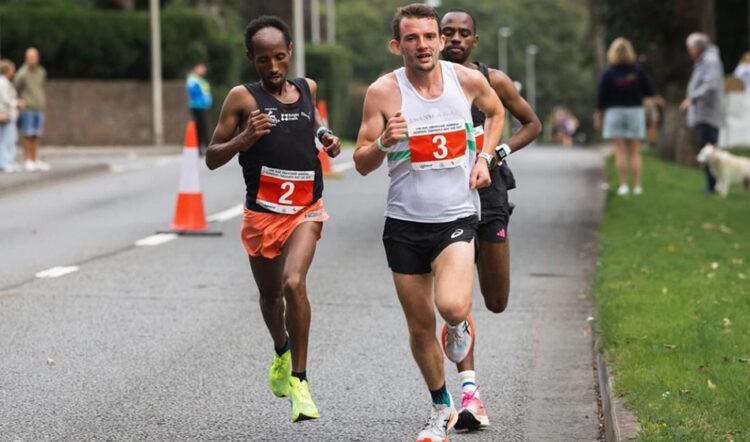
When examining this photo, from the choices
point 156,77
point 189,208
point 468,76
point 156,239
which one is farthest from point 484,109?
point 156,77

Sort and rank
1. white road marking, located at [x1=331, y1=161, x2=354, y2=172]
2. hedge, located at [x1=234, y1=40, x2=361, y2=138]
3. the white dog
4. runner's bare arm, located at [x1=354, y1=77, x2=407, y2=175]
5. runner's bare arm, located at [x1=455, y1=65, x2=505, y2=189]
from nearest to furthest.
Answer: runner's bare arm, located at [x1=354, y1=77, x2=407, y2=175]
runner's bare arm, located at [x1=455, y1=65, x2=505, y2=189]
the white dog
white road marking, located at [x1=331, y1=161, x2=354, y2=172]
hedge, located at [x1=234, y1=40, x2=361, y2=138]

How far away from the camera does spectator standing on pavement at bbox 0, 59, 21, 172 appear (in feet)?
78.1

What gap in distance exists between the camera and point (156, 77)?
40.8 meters

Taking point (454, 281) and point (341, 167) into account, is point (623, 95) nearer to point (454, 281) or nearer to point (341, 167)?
point (341, 167)

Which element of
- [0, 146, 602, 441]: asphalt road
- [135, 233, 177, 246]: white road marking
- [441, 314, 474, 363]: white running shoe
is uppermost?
[441, 314, 474, 363]: white running shoe

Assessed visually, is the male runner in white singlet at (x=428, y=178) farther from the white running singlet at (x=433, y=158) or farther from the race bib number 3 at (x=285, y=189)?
the race bib number 3 at (x=285, y=189)

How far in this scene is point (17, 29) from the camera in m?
39.3

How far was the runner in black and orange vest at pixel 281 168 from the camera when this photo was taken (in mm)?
7012

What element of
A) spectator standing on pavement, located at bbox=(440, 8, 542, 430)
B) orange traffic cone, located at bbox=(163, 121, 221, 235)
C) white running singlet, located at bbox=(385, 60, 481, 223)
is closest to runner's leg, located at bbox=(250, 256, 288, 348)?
spectator standing on pavement, located at bbox=(440, 8, 542, 430)

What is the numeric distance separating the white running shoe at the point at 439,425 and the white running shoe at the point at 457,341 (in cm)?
28

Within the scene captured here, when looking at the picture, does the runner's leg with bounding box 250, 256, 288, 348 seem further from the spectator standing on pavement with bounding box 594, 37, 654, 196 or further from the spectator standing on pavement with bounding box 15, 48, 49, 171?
the spectator standing on pavement with bounding box 15, 48, 49, 171

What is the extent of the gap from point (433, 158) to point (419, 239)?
33 cm

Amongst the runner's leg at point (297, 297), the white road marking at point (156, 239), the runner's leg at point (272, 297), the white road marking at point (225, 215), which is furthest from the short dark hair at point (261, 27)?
the white road marking at point (225, 215)

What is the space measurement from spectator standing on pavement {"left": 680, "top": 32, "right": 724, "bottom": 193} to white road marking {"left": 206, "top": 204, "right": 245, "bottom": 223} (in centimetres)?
526
